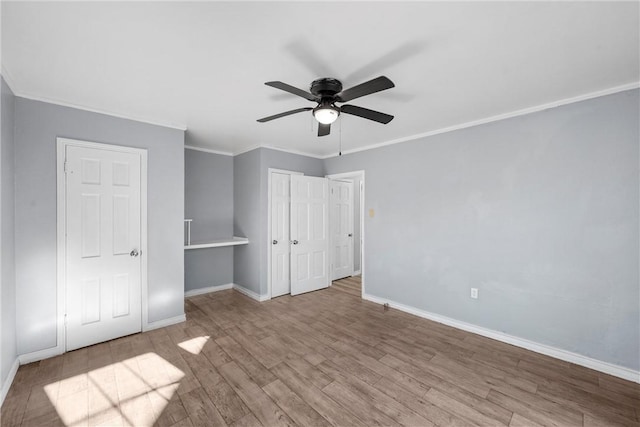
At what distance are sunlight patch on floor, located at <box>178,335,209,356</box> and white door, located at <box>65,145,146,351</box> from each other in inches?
27.4

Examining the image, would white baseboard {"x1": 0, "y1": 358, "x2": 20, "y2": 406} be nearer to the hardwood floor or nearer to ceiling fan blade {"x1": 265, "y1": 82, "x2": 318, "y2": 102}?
the hardwood floor

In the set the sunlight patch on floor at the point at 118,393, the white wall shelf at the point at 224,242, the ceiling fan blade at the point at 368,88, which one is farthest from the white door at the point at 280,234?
the ceiling fan blade at the point at 368,88

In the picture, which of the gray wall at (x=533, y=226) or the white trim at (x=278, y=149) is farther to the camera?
the white trim at (x=278, y=149)

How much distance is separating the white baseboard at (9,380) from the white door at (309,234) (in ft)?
10.3

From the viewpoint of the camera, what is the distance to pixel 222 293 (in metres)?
4.64

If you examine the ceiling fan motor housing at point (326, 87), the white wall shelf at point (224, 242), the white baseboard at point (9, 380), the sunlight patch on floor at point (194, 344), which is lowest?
the sunlight patch on floor at point (194, 344)

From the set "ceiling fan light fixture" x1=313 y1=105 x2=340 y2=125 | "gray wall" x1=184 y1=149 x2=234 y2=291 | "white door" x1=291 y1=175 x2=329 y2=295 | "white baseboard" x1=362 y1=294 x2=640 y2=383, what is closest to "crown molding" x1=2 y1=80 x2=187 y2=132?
"gray wall" x1=184 y1=149 x2=234 y2=291

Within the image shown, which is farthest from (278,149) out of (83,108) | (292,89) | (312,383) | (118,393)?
(118,393)

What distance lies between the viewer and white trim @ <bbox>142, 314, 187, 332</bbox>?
3.16m

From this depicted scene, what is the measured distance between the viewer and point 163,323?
10.8 ft

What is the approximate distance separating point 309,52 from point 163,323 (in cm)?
344

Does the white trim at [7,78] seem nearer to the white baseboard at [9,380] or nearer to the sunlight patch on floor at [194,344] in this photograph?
the white baseboard at [9,380]

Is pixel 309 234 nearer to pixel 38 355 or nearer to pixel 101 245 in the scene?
pixel 101 245

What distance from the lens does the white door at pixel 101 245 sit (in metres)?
2.71
